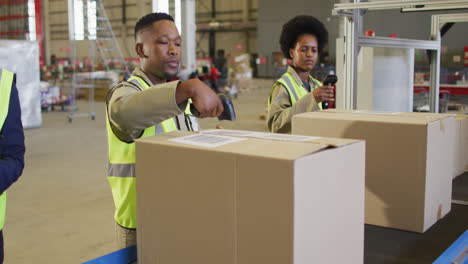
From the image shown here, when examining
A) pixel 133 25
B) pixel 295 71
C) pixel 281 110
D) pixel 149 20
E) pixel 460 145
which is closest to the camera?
pixel 149 20

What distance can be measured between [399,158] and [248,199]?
62 centimetres

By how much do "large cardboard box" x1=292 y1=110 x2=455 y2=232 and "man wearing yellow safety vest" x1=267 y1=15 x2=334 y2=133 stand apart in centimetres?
62

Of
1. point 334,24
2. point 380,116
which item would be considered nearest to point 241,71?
point 334,24

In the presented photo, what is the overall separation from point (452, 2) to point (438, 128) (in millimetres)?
668

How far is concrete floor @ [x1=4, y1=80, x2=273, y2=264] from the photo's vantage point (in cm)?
329

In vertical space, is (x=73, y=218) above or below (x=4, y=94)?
below

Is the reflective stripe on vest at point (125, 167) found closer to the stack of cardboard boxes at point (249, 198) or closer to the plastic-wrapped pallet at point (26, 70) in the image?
the stack of cardboard boxes at point (249, 198)

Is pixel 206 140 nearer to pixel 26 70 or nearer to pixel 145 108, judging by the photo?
pixel 145 108

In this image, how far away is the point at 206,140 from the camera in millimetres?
913

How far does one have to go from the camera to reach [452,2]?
1697mm

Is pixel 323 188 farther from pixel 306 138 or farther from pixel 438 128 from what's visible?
pixel 438 128

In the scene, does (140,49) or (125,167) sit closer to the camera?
(125,167)

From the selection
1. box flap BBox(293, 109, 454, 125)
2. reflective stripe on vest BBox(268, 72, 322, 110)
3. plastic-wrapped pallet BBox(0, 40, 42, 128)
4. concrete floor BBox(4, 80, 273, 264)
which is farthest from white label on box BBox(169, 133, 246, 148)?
plastic-wrapped pallet BBox(0, 40, 42, 128)

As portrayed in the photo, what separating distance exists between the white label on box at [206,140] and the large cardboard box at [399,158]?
0.44 metres
